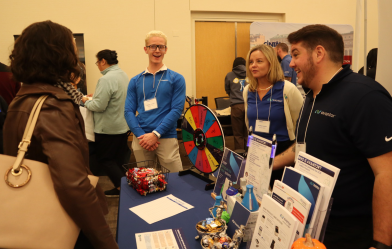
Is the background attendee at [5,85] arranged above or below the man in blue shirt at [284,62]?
below

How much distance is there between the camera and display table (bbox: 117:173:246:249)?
1180mm

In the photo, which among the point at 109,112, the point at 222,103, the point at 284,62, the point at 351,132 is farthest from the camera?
the point at 222,103

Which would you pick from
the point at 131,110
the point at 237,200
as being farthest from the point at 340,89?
the point at 131,110


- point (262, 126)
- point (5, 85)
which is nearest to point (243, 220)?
point (262, 126)

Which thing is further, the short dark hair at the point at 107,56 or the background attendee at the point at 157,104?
the short dark hair at the point at 107,56

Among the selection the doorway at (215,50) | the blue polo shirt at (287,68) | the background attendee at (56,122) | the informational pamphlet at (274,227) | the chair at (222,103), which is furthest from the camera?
the doorway at (215,50)

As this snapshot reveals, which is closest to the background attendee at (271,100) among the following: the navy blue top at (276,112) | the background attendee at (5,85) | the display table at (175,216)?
the navy blue top at (276,112)

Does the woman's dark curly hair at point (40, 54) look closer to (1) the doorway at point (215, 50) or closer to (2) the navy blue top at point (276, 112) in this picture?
(2) the navy blue top at point (276, 112)

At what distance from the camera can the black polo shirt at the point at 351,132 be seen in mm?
1016

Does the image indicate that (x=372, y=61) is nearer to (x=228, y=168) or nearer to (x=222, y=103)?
(x=228, y=168)

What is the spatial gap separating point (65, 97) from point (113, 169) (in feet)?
7.47

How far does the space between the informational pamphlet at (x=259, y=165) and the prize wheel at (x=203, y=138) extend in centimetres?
25

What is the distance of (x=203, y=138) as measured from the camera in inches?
64.6

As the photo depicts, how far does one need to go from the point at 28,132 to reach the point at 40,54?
286mm
